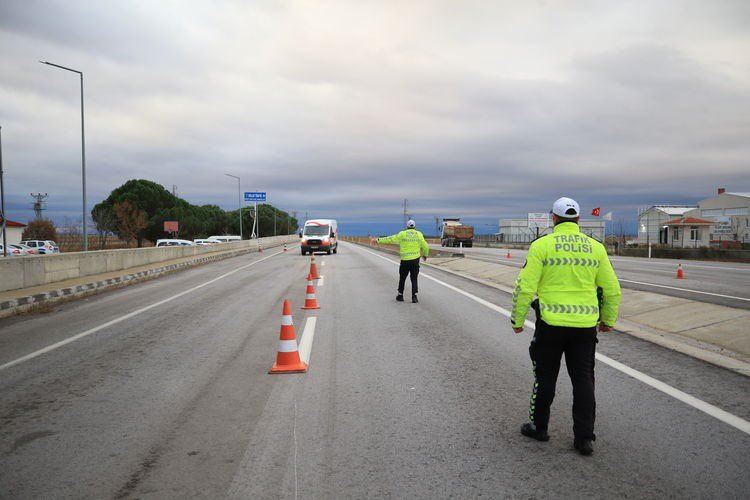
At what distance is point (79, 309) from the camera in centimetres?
1188

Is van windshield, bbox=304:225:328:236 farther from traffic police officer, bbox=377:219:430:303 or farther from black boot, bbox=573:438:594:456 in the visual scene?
black boot, bbox=573:438:594:456

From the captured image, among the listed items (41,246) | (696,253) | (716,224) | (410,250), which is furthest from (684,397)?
(41,246)

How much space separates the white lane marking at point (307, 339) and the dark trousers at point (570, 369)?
10.3 ft

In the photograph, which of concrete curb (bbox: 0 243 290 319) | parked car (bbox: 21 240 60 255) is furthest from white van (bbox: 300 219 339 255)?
parked car (bbox: 21 240 60 255)

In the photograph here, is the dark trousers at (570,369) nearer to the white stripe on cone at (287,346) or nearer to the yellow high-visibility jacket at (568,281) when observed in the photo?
the yellow high-visibility jacket at (568,281)

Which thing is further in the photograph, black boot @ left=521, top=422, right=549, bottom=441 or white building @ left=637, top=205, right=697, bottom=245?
white building @ left=637, top=205, right=697, bottom=245

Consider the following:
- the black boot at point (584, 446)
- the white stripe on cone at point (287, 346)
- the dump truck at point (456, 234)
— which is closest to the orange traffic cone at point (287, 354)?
the white stripe on cone at point (287, 346)

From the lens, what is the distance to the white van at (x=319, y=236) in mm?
37875

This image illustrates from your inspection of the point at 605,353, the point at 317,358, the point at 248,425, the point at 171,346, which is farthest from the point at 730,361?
the point at 171,346

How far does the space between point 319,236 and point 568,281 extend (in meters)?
34.8

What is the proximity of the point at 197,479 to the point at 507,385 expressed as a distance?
3.28 meters

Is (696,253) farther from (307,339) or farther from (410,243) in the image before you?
(307,339)

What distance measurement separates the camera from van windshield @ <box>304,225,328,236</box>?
38.8m

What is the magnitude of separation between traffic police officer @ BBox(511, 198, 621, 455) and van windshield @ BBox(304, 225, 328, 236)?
3503 centimetres
